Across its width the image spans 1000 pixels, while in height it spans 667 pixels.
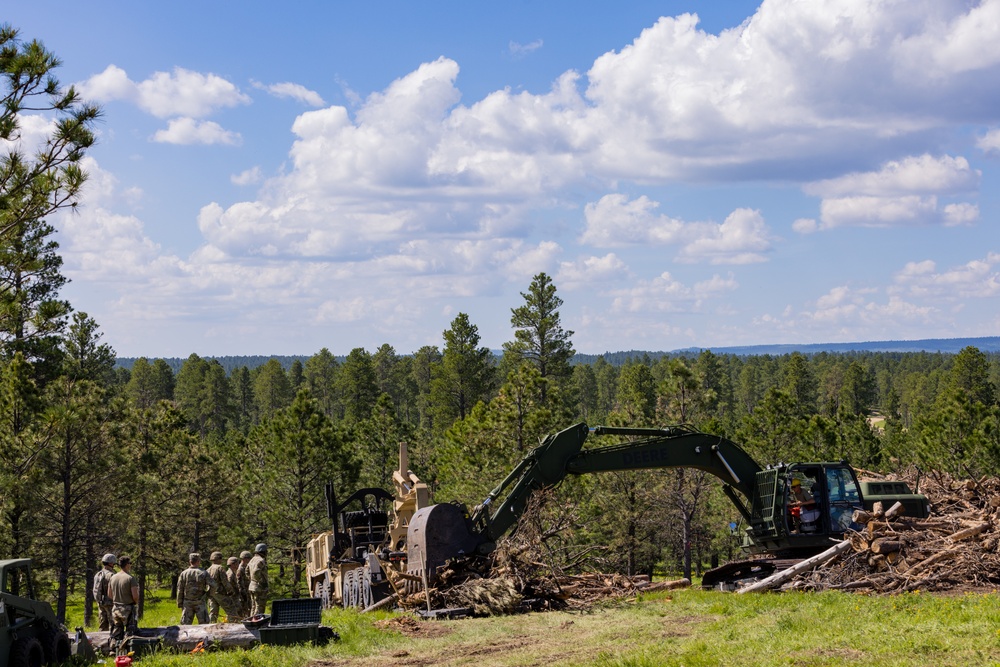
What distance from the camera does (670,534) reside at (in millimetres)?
41188

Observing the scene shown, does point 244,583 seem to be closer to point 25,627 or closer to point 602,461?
point 25,627

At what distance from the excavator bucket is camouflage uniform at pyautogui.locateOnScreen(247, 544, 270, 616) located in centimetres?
293

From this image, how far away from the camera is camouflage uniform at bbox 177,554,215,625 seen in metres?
19.2

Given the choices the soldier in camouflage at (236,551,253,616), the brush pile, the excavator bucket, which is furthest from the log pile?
the soldier in camouflage at (236,551,253,616)

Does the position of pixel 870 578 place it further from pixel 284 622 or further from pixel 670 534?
pixel 670 534

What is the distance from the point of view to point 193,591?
1928cm

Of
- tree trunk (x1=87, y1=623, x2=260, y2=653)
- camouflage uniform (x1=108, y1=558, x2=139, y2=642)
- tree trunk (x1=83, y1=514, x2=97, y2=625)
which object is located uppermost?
camouflage uniform (x1=108, y1=558, x2=139, y2=642)

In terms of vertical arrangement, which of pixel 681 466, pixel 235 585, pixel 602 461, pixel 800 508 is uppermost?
pixel 602 461

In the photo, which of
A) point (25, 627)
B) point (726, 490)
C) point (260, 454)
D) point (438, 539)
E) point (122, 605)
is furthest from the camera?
point (260, 454)

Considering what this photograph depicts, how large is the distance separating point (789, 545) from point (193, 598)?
38.9ft

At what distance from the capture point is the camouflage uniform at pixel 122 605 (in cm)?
1532

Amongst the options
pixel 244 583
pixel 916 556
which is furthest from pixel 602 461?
pixel 244 583

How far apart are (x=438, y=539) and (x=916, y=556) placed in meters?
8.99

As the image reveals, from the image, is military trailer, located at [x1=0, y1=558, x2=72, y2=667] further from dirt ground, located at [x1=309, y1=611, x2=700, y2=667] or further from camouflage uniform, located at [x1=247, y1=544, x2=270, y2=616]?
camouflage uniform, located at [x1=247, y1=544, x2=270, y2=616]
